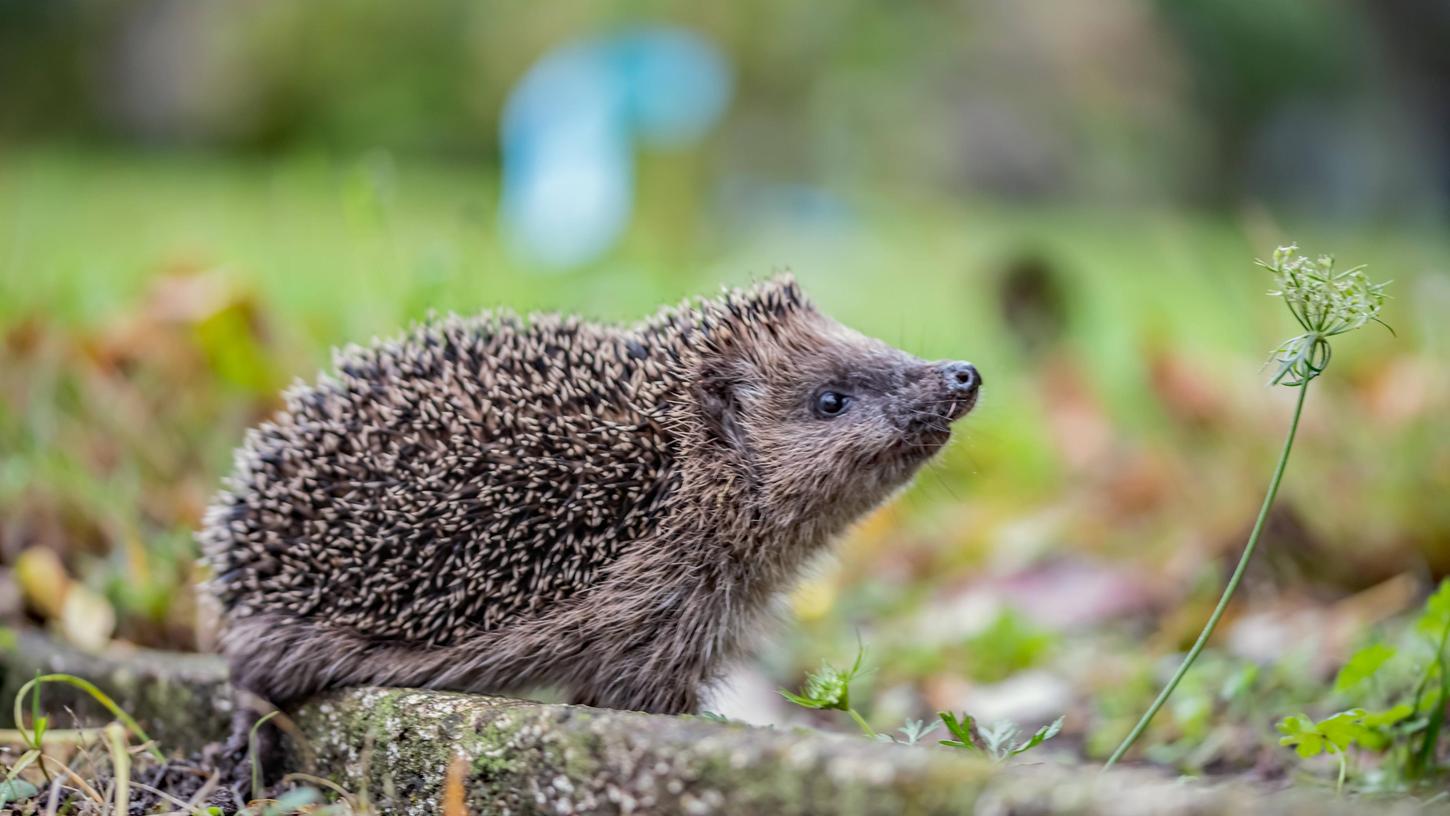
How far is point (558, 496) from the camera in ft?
12.6

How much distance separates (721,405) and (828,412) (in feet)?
1.23

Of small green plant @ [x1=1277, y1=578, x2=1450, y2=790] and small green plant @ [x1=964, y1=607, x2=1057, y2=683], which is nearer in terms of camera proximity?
small green plant @ [x1=1277, y1=578, x2=1450, y2=790]

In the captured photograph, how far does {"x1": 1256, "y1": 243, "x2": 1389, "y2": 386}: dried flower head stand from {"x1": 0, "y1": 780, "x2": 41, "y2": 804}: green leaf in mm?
3084

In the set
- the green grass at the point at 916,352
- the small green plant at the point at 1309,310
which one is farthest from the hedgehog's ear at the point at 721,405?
the small green plant at the point at 1309,310

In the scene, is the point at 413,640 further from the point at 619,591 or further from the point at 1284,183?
the point at 1284,183

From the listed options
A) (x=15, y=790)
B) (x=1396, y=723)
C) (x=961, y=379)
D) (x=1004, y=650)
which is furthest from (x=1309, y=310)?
(x=15, y=790)

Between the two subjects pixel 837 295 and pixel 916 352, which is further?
pixel 837 295

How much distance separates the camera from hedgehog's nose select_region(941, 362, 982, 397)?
4.20 meters

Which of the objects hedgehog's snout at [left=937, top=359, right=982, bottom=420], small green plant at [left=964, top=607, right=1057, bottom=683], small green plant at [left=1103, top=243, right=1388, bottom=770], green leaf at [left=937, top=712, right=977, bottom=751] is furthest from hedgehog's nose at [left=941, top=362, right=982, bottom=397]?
small green plant at [left=964, top=607, right=1057, bottom=683]

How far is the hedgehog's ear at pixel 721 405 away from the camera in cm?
414

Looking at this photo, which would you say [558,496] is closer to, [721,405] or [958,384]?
[721,405]

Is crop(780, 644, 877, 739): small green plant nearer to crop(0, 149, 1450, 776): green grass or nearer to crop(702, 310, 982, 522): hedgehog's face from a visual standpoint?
crop(702, 310, 982, 522): hedgehog's face

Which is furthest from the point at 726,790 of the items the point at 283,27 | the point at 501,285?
the point at 283,27

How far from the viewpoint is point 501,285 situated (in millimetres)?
9078
